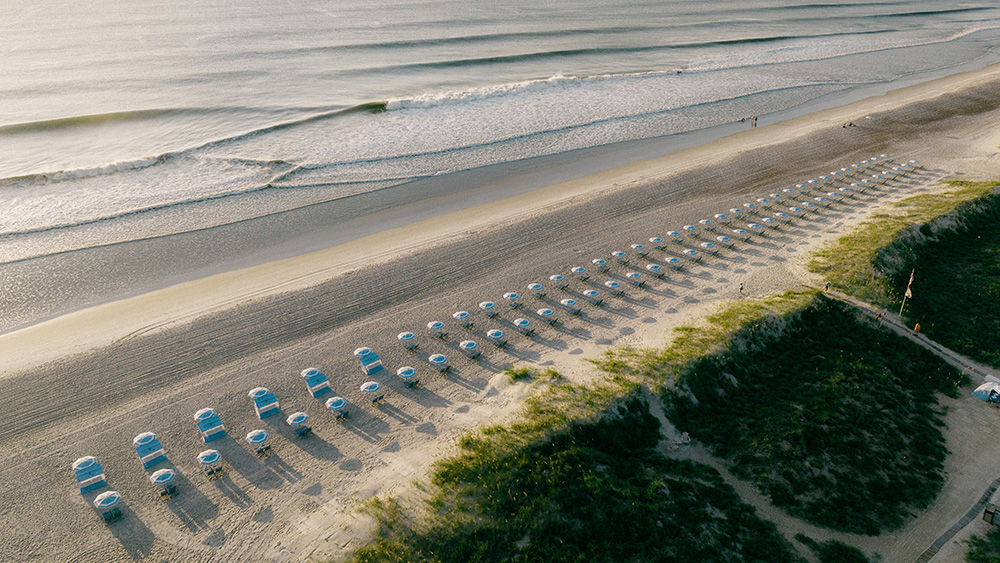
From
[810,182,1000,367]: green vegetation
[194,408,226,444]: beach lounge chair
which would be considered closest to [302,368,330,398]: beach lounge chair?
[194,408,226,444]: beach lounge chair

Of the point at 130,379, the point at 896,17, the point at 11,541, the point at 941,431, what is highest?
the point at 896,17

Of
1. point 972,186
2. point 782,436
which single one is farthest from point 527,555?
point 972,186

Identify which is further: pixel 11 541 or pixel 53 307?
pixel 53 307

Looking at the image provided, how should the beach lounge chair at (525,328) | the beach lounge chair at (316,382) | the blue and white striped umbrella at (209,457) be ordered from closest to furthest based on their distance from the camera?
the blue and white striped umbrella at (209,457) → the beach lounge chair at (316,382) → the beach lounge chair at (525,328)

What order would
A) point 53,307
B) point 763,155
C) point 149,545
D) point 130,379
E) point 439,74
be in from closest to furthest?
1. point 149,545
2. point 130,379
3. point 53,307
4. point 763,155
5. point 439,74

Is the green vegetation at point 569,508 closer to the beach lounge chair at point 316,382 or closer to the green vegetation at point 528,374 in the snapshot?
the green vegetation at point 528,374

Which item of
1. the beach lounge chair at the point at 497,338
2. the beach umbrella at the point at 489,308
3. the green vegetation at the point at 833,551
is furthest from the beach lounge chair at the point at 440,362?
the green vegetation at the point at 833,551

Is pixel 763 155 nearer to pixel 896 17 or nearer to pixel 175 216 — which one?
pixel 175 216
